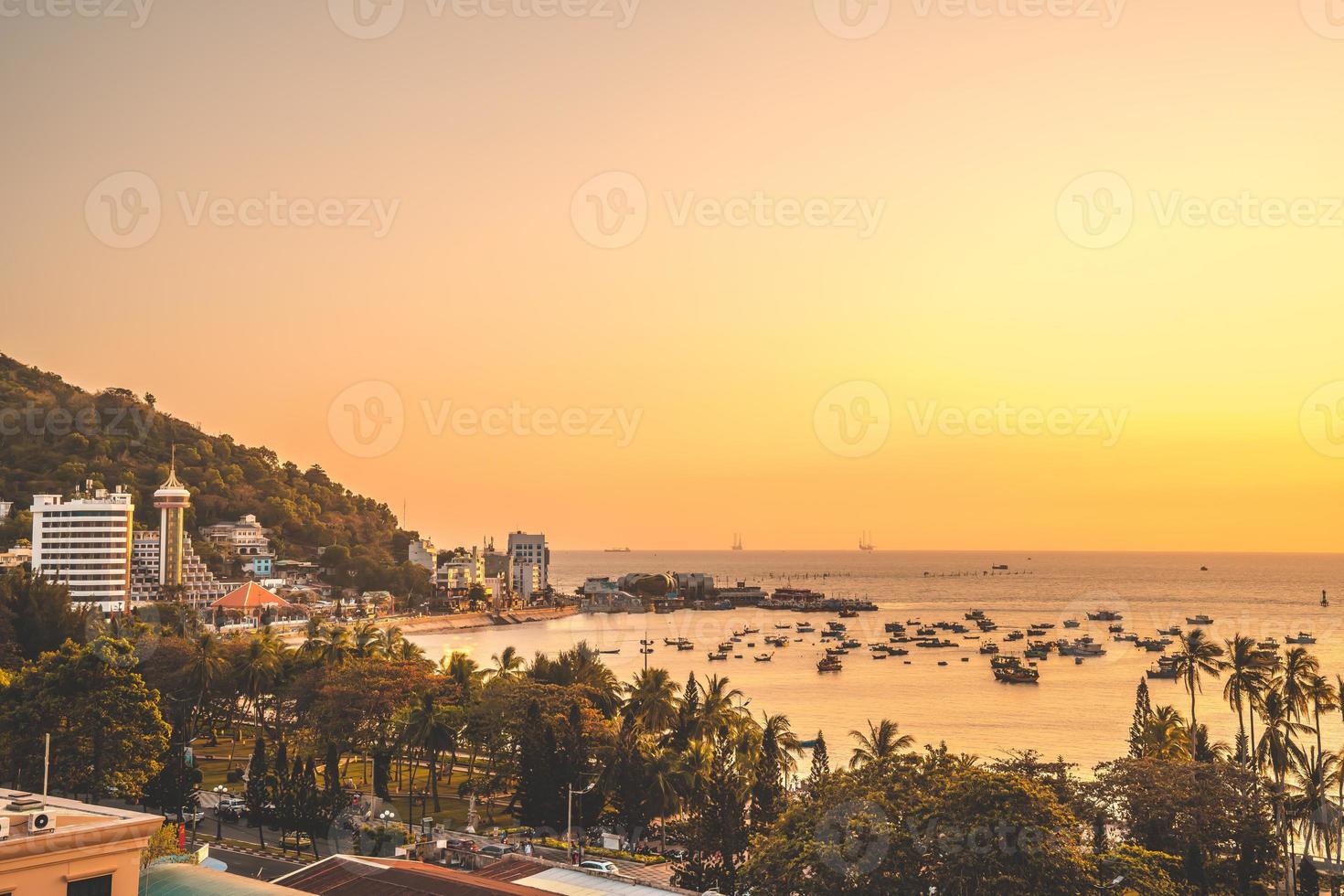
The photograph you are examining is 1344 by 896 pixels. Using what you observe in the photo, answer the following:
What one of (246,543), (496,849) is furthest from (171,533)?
(496,849)

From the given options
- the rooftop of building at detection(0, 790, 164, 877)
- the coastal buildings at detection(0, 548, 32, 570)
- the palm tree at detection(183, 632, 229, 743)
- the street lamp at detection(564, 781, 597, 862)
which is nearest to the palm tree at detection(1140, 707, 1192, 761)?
the street lamp at detection(564, 781, 597, 862)

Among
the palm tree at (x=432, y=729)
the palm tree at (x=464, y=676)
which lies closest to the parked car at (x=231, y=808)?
the palm tree at (x=432, y=729)

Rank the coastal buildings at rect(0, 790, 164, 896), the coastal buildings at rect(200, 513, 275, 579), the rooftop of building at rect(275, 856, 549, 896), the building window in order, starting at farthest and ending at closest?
the coastal buildings at rect(200, 513, 275, 579) → the rooftop of building at rect(275, 856, 549, 896) → the building window → the coastal buildings at rect(0, 790, 164, 896)

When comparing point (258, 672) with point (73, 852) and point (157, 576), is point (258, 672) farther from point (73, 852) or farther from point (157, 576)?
point (157, 576)

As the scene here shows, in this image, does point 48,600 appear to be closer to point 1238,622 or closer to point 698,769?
point 698,769

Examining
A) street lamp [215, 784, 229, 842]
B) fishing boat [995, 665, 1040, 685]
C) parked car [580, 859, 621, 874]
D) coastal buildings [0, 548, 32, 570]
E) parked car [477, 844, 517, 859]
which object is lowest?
fishing boat [995, 665, 1040, 685]

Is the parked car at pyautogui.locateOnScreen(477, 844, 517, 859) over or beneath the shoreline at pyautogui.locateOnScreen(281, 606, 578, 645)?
over

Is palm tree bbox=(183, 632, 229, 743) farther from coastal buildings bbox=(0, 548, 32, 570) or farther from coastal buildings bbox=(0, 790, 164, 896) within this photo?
coastal buildings bbox=(0, 548, 32, 570)
